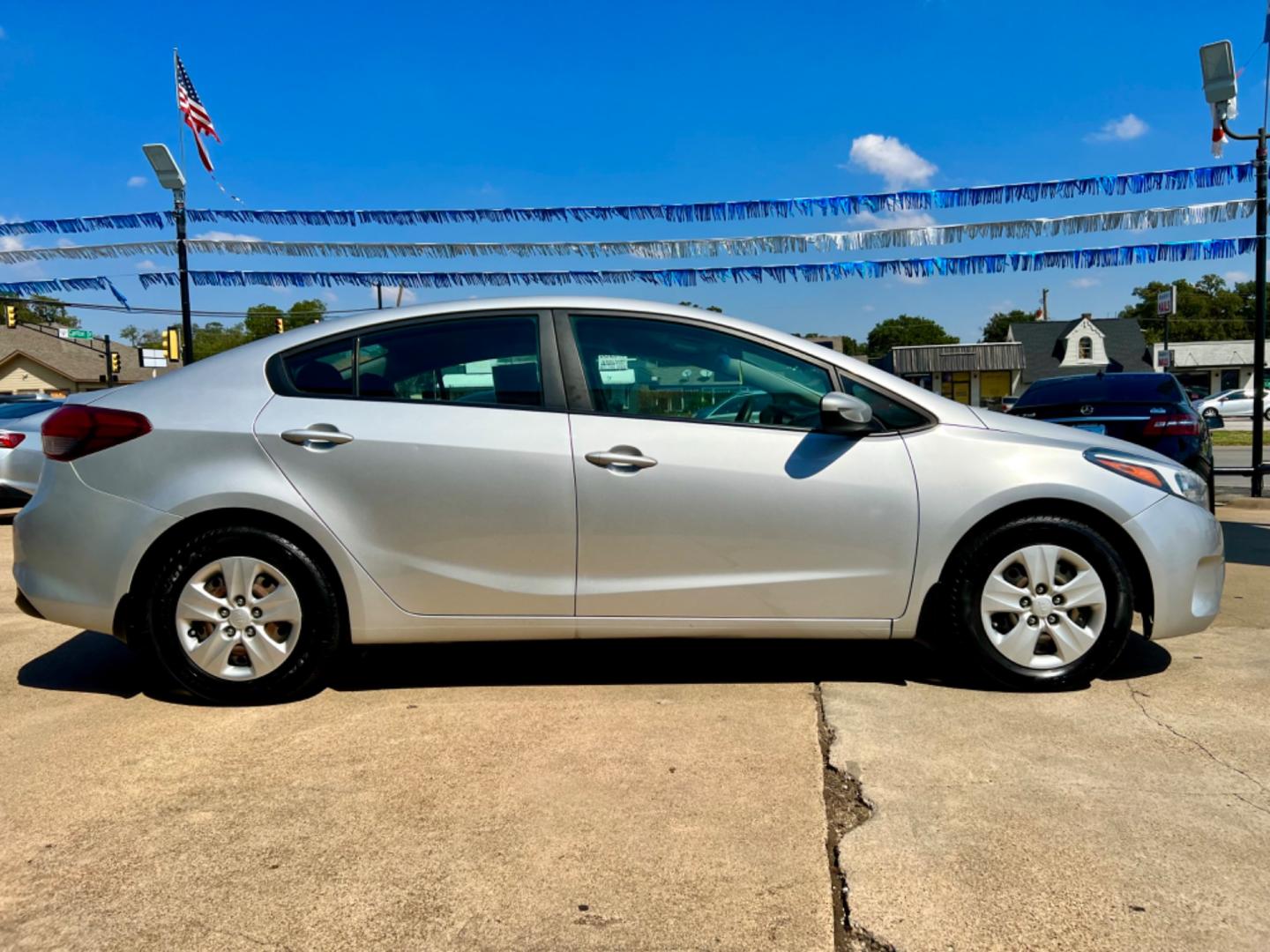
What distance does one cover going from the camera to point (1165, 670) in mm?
4008

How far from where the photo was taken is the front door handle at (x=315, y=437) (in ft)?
11.6

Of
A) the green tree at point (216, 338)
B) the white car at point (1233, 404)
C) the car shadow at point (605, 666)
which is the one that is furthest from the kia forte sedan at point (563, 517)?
the green tree at point (216, 338)

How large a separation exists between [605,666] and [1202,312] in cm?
9625

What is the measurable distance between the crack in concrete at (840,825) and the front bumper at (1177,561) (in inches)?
56.0

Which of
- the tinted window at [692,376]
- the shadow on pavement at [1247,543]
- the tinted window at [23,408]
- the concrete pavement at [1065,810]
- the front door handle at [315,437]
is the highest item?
the tinted window at [23,408]

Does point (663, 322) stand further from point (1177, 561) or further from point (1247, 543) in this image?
point (1247, 543)

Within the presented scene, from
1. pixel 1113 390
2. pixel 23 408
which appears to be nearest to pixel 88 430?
pixel 1113 390

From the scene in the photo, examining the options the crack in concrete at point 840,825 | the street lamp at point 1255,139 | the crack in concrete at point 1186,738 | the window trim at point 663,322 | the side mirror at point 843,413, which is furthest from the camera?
the street lamp at point 1255,139

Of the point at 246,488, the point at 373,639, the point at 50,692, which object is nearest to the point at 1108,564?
the point at 373,639

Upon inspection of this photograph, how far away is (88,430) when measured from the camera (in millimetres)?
3584

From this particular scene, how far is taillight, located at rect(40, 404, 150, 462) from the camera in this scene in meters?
3.57

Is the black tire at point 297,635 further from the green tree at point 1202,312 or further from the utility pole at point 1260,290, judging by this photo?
the green tree at point 1202,312

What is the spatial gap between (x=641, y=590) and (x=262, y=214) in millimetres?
11163

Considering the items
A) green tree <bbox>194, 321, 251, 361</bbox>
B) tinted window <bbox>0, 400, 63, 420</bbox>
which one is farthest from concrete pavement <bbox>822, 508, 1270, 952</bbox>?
green tree <bbox>194, 321, 251, 361</bbox>
